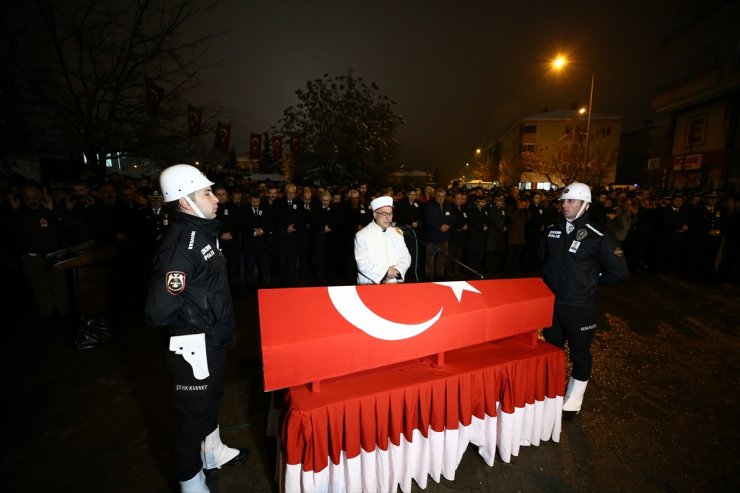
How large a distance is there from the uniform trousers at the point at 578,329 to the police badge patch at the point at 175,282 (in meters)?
3.28

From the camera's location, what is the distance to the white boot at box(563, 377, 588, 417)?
340cm

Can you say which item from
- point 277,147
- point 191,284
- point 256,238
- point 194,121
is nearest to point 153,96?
point 194,121

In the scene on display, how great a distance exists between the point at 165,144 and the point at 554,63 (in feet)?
45.9

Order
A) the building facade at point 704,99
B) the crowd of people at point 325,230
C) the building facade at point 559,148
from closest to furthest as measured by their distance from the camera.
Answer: the crowd of people at point 325,230 < the building facade at point 704,99 < the building facade at point 559,148

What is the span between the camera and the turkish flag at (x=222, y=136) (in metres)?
15.7

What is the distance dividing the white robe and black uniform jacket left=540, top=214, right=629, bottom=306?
5.29 ft

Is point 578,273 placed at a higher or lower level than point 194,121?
lower

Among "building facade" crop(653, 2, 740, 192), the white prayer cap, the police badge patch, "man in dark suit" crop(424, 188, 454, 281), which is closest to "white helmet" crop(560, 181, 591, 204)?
the white prayer cap

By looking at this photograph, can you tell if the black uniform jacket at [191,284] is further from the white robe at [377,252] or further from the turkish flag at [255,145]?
the turkish flag at [255,145]

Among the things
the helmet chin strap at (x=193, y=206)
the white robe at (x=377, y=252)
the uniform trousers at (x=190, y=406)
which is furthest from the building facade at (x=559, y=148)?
the uniform trousers at (x=190, y=406)

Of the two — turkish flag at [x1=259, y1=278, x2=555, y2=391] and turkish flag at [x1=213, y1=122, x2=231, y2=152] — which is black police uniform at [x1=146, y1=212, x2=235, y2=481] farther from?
turkish flag at [x1=213, y1=122, x2=231, y2=152]

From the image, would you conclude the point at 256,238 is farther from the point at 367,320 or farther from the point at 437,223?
the point at 367,320

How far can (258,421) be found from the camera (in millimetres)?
3414

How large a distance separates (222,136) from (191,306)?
52.0ft
